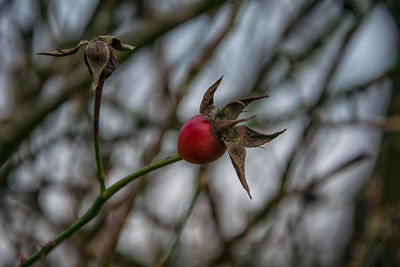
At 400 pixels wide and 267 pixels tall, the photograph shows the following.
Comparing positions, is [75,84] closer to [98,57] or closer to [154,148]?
[154,148]

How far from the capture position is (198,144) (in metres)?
0.66

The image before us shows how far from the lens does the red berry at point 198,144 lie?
2.15 feet

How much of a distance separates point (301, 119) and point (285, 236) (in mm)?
570

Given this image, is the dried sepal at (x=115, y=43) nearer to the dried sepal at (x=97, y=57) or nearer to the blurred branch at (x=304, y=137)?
the dried sepal at (x=97, y=57)

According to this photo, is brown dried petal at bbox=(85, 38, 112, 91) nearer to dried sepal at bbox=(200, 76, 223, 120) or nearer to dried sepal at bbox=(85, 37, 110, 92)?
dried sepal at bbox=(85, 37, 110, 92)

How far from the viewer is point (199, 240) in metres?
2.69

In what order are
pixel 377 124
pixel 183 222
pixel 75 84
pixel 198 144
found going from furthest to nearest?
pixel 377 124
pixel 75 84
pixel 183 222
pixel 198 144

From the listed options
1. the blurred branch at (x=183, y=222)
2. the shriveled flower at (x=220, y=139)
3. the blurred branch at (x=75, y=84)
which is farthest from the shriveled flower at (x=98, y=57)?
the blurred branch at (x=75, y=84)

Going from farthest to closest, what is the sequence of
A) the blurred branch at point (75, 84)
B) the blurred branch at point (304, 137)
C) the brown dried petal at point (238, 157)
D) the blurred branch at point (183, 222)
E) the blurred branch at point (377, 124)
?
1. the blurred branch at point (377, 124)
2. the blurred branch at point (304, 137)
3. the blurred branch at point (75, 84)
4. the blurred branch at point (183, 222)
5. the brown dried petal at point (238, 157)

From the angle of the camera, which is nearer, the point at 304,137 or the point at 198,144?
the point at 198,144

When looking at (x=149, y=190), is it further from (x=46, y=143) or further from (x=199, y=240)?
(x=46, y=143)

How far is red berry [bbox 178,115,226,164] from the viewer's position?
0.66m

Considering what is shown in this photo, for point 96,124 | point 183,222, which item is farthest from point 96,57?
point 183,222

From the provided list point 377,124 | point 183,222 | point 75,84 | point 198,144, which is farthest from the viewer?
point 377,124
